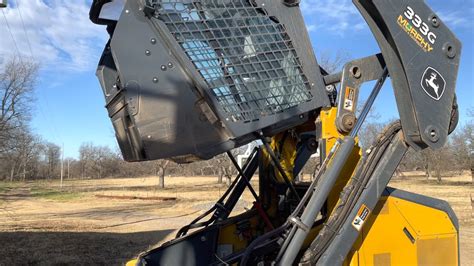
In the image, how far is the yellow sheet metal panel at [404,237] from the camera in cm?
311

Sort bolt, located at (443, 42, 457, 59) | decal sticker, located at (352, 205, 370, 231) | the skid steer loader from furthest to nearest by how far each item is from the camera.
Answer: bolt, located at (443, 42, 457, 59), decal sticker, located at (352, 205, 370, 231), the skid steer loader

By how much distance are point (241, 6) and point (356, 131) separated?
120cm

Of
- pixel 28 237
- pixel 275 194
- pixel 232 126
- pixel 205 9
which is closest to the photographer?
pixel 232 126

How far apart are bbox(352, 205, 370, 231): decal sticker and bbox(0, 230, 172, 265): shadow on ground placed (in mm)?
7060

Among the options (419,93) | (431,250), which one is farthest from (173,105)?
(431,250)

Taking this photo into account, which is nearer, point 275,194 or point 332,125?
point 332,125

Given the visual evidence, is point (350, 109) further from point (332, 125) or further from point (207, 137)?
point (207, 137)

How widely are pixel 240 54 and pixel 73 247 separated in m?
9.65

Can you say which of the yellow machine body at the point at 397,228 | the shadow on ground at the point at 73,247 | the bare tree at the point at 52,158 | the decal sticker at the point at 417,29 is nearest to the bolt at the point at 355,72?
the yellow machine body at the point at 397,228

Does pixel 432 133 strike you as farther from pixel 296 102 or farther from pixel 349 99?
pixel 296 102

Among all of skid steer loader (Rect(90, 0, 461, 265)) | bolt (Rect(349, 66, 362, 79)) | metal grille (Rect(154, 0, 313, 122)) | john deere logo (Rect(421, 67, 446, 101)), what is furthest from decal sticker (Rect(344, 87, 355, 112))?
john deere logo (Rect(421, 67, 446, 101))

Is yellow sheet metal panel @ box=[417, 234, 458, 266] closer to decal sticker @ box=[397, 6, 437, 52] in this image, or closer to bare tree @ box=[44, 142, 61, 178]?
decal sticker @ box=[397, 6, 437, 52]

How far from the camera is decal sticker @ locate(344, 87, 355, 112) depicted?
10.4ft

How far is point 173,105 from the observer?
2.82m
